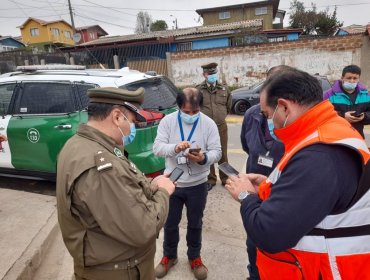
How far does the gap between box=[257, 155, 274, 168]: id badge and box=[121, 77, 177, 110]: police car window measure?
2.21 metres

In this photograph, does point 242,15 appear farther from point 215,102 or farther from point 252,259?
point 252,259

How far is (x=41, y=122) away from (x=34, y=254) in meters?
2.06

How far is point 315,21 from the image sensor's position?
33.8 metres

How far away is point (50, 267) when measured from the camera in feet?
10.4

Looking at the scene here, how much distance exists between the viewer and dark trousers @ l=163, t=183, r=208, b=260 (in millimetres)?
2973

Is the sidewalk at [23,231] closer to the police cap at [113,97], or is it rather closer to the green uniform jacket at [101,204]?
the green uniform jacket at [101,204]

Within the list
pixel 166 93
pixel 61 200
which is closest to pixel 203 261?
pixel 61 200

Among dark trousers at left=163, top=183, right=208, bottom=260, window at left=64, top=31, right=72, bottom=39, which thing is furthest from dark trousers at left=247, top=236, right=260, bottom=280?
window at left=64, top=31, right=72, bottom=39

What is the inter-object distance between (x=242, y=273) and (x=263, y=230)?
191 centimetres

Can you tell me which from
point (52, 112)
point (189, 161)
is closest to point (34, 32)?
point (52, 112)

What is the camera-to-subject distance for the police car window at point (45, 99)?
4.44m

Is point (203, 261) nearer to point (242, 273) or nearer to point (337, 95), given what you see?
point (242, 273)

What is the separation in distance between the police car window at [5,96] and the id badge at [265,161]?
4063 millimetres

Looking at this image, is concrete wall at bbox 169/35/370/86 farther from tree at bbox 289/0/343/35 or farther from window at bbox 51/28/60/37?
window at bbox 51/28/60/37
